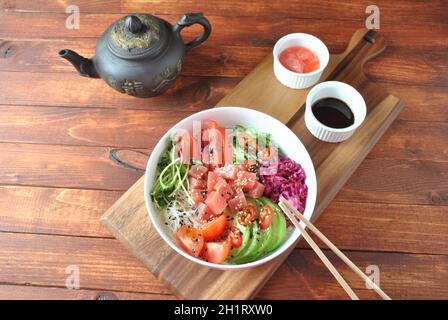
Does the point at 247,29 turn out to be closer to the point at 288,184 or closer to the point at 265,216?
the point at 288,184

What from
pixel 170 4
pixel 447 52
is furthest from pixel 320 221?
pixel 170 4

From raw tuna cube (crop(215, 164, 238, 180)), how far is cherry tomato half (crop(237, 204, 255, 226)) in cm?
14

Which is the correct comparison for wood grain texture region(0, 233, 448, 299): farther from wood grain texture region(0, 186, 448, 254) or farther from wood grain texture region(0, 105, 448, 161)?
wood grain texture region(0, 105, 448, 161)

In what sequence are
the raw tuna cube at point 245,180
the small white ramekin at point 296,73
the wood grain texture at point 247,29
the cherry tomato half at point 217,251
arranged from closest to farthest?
the cherry tomato half at point 217,251 → the raw tuna cube at point 245,180 → the small white ramekin at point 296,73 → the wood grain texture at point 247,29

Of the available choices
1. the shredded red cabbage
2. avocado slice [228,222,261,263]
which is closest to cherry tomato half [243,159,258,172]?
the shredded red cabbage

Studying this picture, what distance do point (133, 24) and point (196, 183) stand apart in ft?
2.20

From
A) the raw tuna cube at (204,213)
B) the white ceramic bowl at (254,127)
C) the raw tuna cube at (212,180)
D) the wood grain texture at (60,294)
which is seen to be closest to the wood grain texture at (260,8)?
the white ceramic bowl at (254,127)

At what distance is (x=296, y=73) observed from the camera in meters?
1.79

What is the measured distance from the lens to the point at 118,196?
174 cm

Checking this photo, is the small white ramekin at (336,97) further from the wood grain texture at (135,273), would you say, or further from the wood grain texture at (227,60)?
the wood grain texture at (135,273)

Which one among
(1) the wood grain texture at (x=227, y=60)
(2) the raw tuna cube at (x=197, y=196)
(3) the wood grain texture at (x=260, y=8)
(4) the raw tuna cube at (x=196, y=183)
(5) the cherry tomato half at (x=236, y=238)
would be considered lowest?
(5) the cherry tomato half at (x=236, y=238)

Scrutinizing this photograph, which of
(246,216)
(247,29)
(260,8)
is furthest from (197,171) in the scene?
(260,8)

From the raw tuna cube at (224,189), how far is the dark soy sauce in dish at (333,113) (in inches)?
20.4

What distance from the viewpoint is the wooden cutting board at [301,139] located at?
1485 mm
